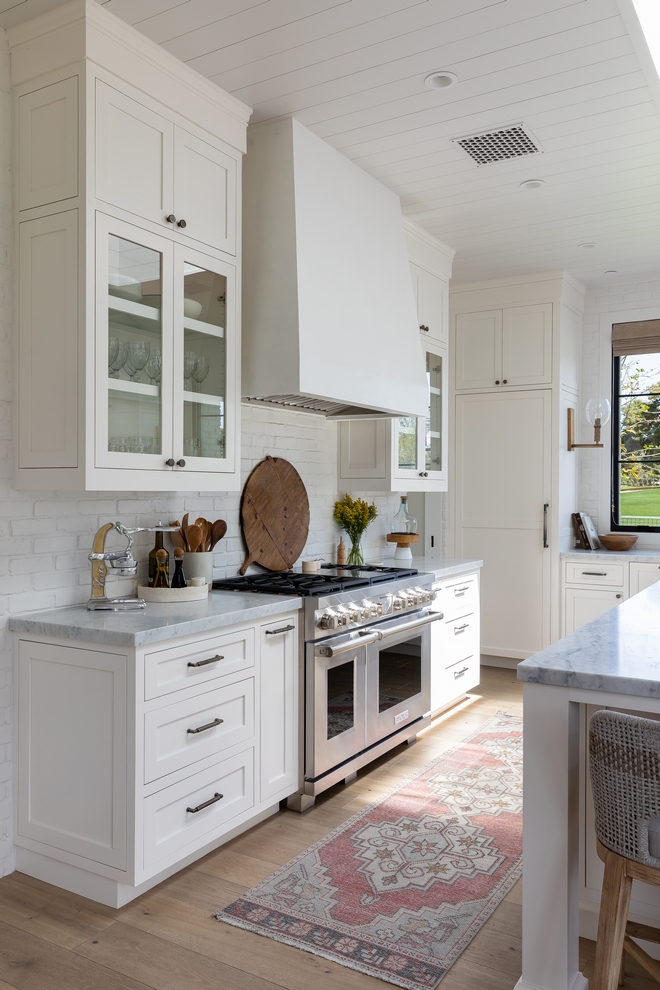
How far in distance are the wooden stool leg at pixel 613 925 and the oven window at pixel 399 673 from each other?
1.96 meters

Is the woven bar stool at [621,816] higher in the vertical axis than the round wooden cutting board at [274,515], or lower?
lower

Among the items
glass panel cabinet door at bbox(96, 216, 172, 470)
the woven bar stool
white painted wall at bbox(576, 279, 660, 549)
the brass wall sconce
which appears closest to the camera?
the woven bar stool

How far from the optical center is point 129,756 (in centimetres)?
234

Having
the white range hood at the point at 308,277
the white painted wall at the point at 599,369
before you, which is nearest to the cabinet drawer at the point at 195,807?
the white range hood at the point at 308,277

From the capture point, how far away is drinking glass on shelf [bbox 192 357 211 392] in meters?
2.92

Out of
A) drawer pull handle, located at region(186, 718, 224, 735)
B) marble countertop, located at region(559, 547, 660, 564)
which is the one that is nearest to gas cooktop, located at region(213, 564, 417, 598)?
drawer pull handle, located at region(186, 718, 224, 735)

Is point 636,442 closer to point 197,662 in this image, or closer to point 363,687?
point 363,687

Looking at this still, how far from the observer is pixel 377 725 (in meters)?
3.60

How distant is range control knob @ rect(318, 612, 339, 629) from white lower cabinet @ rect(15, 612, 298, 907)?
421mm

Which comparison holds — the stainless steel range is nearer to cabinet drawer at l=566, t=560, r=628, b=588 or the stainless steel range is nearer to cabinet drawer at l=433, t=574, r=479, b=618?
cabinet drawer at l=433, t=574, r=479, b=618

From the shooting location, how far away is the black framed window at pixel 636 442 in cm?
570

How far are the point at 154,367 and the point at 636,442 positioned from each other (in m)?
4.24

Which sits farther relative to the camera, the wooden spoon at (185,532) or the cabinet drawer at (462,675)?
the cabinet drawer at (462,675)

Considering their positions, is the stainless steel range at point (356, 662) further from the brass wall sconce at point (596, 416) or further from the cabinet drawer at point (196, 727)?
the brass wall sconce at point (596, 416)
